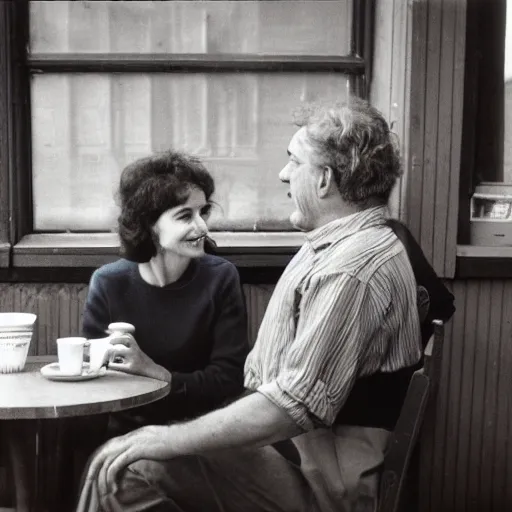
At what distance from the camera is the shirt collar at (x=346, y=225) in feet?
6.79

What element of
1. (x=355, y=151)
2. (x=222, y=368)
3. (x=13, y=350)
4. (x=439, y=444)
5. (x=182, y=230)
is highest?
(x=355, y=151)

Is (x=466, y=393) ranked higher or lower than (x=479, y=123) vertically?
lower

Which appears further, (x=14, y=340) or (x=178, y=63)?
(x=178, y=63)

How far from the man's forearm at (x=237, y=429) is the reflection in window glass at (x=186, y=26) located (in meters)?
1.68

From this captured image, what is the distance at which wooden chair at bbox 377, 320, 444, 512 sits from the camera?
1812mm

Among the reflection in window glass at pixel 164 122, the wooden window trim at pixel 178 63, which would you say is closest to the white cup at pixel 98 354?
the reflection in window glass at pixel 164 122

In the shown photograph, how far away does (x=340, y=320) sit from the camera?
6.16 ft

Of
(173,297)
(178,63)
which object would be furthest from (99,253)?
(178,63)

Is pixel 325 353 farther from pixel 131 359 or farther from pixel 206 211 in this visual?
pixel 206 211

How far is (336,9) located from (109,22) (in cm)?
82

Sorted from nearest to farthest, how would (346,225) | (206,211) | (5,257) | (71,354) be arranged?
1. (346,225)
2. (71,354)
3. (206,211)
4. (5,257)

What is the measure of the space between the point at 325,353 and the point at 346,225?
1.17 ft

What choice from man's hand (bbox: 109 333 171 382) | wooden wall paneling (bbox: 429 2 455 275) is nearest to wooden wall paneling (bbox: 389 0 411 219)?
wooden wall paneling (bbox: 429 2 455 275)

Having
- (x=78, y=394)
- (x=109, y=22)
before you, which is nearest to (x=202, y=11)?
(x=109, y=22)
